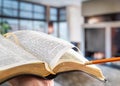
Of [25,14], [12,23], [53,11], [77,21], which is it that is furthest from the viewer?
[53,11]

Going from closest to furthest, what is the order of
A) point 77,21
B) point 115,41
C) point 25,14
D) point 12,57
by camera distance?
point 12,57, point 115,41, point 25,14, point 77,21

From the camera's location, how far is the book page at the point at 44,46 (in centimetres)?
41

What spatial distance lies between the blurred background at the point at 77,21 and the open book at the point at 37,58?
4577mm

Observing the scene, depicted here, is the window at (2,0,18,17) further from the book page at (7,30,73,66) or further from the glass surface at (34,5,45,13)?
the book page at (7,30,73,66)

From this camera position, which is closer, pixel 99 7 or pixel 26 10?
pixel 99 7

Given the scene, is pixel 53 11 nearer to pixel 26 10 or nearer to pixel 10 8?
pixel 26 10

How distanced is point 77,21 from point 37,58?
297 inches

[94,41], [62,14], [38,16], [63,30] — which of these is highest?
[62,14]

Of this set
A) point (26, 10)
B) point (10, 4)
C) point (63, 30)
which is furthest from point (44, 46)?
point (63, 30)

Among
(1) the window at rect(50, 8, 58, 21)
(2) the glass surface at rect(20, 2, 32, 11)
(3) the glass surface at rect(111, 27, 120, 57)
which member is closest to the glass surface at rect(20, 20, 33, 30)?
(2) the glass surface at rect(20, 2, 32, 11)

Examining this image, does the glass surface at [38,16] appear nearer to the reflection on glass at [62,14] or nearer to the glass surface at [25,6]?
the glass surface at [25,6]

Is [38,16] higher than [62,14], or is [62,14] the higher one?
[62,14]

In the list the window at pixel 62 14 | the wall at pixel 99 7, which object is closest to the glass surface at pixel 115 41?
the wall at pixel 99 7

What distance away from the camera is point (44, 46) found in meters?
0.45
